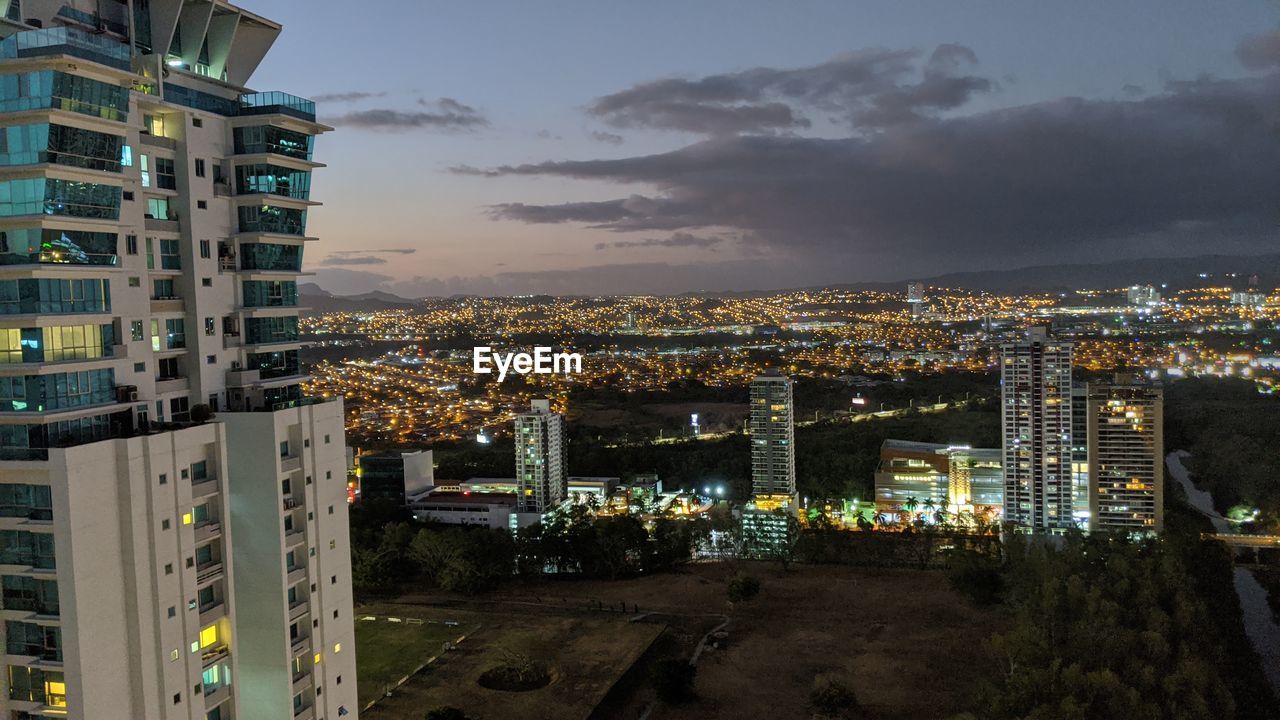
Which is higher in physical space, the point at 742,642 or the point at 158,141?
the point at 158,141

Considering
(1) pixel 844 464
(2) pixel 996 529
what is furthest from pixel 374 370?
(2) pixel 996 529

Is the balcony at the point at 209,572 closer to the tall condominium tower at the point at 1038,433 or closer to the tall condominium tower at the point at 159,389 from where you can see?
the tall condominium tower at the point at 159,389

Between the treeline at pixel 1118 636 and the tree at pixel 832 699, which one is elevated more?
the treeline at pixel 1118 636

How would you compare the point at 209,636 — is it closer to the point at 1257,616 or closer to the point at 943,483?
the point at 1257,616

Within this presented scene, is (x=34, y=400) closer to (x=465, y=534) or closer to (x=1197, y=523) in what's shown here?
(x=465, y=534)

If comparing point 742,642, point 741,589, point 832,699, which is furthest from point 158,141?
point 741,589

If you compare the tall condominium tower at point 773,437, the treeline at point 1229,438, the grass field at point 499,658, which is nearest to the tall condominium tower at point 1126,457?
the treeline at point 1229,438

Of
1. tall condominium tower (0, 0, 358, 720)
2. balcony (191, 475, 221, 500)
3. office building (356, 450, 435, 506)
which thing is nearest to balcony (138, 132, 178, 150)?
tall condominium tower (0, 0, 358, 720)
